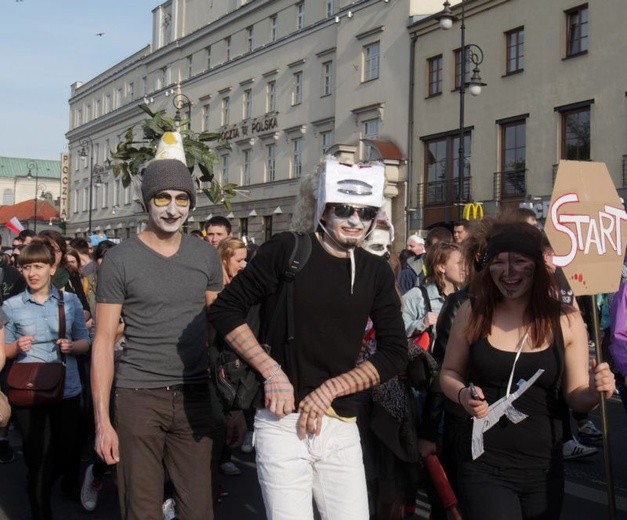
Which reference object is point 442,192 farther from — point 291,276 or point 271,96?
point 291,276

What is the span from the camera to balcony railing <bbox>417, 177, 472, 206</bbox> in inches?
1108

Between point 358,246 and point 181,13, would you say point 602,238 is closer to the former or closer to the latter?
point 358,246

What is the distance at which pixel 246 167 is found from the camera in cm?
4328

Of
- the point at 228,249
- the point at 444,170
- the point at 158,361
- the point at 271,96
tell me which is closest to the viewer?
the point at 158,361

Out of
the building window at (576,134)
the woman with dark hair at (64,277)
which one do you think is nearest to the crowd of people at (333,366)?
the woman with dark hair at (64,277)

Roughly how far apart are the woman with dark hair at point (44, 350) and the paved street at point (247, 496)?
0.44 meters

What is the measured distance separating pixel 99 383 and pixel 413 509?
2.58 m

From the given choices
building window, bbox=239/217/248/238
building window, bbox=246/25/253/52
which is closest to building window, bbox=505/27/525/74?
building window, bbox=239/217/248/238

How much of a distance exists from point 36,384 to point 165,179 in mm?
2074

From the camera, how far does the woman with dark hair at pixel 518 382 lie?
3.35 m

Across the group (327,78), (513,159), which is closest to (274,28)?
(327,78)

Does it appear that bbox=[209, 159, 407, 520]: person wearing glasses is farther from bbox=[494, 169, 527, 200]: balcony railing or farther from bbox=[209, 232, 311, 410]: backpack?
bbox=[494, 169, 527, 200]: balcony railing

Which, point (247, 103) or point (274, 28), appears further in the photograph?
point (247, 103)

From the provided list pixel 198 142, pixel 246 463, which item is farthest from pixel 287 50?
pixel 246 463
